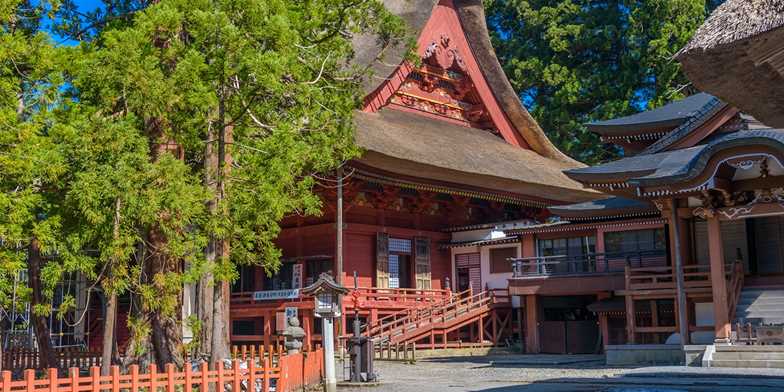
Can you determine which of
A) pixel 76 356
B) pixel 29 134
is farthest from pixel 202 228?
pixel 76 356

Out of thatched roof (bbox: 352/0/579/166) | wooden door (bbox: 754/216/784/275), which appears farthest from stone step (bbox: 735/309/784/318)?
thatched roof (bbox: 352/0/579/166)

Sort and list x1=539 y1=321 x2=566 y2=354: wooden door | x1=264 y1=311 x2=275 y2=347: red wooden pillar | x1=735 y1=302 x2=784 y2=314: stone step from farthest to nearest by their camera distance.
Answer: x1=264 y1=311 x2=275 y2=347: red wooden pillar
x1=539 y1=321 x2=566 y2=354: wooden door
x1=735 y1=302 x2=784 y2=314: stone step

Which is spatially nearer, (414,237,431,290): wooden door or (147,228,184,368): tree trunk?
(147,228,184,368): tree trunk

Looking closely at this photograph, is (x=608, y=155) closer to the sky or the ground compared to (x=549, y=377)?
closer to the sky

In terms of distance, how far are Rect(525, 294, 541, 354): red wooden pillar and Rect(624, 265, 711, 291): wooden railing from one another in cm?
393

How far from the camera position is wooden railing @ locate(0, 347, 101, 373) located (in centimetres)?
1781

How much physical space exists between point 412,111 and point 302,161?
1448 cm

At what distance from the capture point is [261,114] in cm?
1281

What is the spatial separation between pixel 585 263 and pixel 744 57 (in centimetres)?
1724

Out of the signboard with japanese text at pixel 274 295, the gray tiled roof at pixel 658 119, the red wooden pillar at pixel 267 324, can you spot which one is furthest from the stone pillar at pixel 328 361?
the gray tiled roof at pixel 658 119

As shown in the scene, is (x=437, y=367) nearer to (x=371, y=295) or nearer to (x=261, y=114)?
(x=371, y=295)

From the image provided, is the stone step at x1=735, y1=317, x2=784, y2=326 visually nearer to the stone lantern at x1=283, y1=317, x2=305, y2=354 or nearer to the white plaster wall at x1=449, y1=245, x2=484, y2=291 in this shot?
the stone lantern at x1=283, y1=317, x2=305, y2=354

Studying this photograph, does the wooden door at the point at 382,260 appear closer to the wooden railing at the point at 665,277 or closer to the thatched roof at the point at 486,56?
the thatched roof at the point at 486,56

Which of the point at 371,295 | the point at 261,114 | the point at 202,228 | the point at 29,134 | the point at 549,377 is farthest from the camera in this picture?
the point at 371,295
